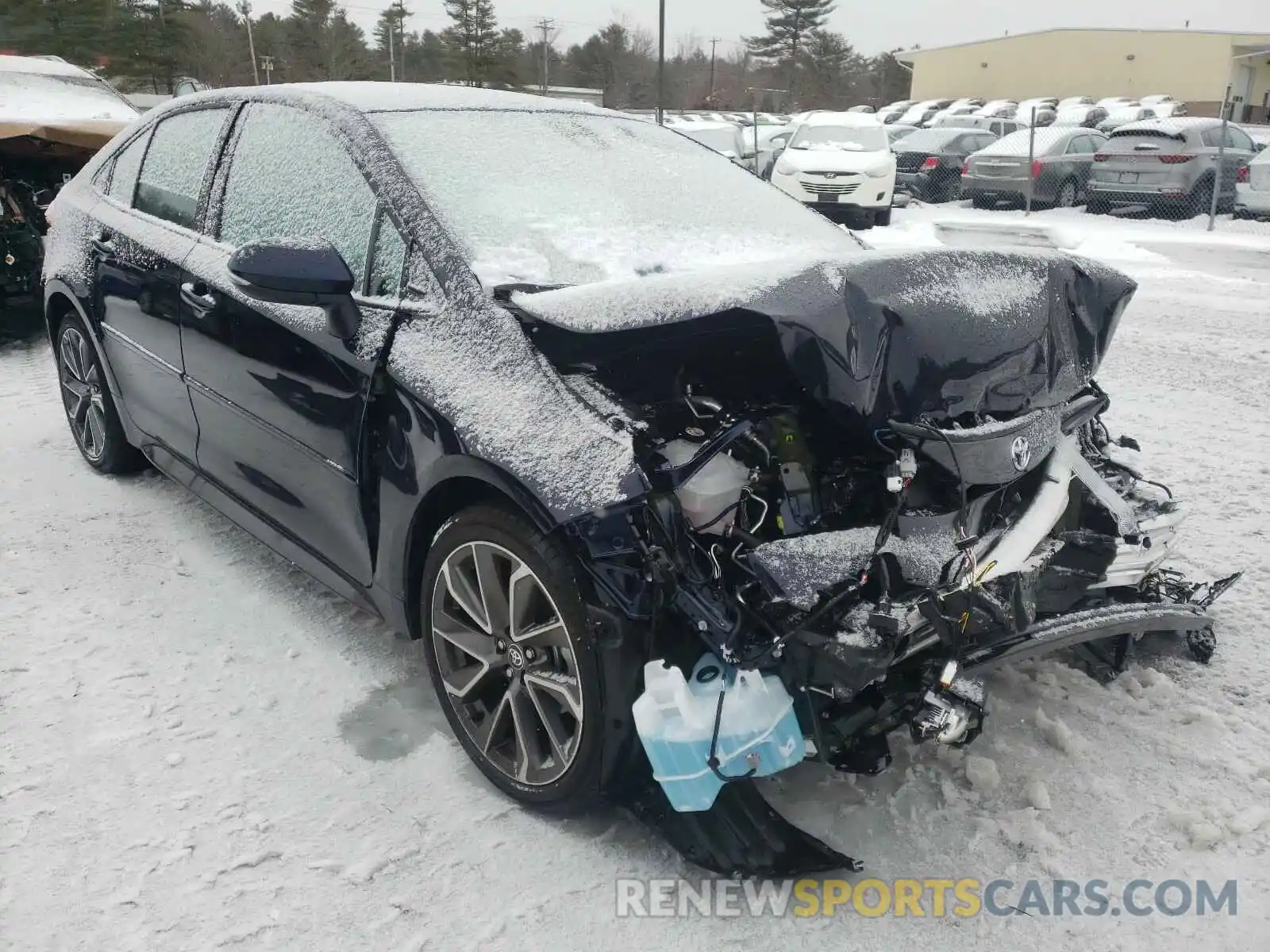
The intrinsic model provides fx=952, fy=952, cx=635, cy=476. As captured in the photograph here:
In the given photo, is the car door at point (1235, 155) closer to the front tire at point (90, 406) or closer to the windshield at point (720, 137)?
the windshield at point (720, 137)

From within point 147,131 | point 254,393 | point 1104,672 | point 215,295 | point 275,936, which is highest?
point 147,131

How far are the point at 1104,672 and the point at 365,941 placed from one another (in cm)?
216

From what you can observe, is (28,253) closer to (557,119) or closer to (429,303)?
(557,119)

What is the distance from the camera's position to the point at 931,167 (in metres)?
17.7

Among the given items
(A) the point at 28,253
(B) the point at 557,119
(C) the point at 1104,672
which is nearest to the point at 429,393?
(B) the point at 557,119

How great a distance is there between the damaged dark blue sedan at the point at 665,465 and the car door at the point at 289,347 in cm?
1

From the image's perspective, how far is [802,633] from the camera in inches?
76.5

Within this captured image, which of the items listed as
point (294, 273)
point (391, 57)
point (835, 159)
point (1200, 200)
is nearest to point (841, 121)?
point (835, 159)

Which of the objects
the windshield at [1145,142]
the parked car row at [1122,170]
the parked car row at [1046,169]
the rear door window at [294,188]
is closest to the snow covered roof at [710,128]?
the parked car row at [1046,169]

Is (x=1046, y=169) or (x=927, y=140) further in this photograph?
(x=927, y=140)

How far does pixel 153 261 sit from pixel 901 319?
2.79 m

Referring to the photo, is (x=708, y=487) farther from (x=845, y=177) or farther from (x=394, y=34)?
(x=394, y=34)

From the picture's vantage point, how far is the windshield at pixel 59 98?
7.80m

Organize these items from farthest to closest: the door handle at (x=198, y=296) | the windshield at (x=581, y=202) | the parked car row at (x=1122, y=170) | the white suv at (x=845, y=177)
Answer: the parked car row at (x=1122, y=170)
the white suv at (x=845, y=177)
the door handle at (x=198, y=296)
the windshield at (x=581, y=202)
